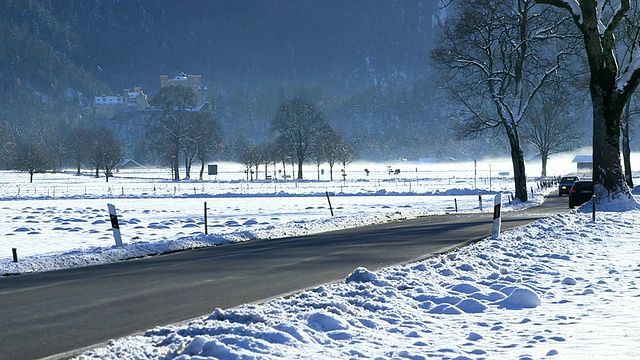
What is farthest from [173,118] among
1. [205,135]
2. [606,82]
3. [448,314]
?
[448,314]

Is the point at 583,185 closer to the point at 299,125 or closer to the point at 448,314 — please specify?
the point at 448,314

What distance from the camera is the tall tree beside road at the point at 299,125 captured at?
117562 millimetres

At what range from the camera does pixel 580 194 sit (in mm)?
37406

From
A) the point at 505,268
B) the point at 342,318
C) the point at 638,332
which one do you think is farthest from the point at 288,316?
the point at 505,268

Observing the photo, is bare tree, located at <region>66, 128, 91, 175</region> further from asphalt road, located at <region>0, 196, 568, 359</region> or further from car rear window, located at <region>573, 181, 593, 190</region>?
asphalt road, located at <region>0, 196, 568, 359</region>

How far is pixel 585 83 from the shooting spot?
1918 inches

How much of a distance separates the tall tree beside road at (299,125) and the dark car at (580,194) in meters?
80.3

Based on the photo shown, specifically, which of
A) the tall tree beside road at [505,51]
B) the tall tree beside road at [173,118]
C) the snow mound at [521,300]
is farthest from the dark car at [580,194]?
the tall tree beside road at [173,118]

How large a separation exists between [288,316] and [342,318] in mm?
579

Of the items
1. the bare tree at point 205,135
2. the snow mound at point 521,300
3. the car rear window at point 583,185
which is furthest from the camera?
the bare tree at point 205,135

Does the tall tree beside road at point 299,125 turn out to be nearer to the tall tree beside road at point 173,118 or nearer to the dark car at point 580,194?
the tall tree beside road at point 173,118

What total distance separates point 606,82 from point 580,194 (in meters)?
14.8

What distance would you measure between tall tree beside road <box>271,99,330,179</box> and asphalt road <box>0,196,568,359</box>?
9901cm

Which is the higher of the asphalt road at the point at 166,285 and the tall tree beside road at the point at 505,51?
the tall tree beside road at the point at 505,51
